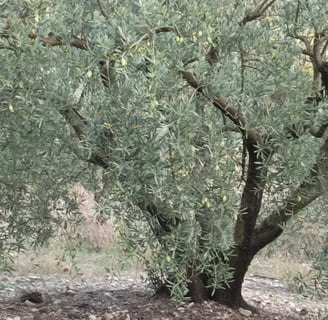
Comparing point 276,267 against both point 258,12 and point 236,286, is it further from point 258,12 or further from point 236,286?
point 258,12

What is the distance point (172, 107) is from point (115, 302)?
3.89 metres

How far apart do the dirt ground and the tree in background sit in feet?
4.05

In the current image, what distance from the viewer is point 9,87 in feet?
10.3

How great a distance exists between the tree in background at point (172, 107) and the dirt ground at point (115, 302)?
1.24 m

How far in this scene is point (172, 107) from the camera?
287 centimetres

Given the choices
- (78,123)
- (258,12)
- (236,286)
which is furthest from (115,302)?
(258,12)

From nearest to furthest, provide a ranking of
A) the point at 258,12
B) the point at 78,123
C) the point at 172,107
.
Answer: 1. the point at 172,107
2. the point at 78,123
3. the point at 258,12

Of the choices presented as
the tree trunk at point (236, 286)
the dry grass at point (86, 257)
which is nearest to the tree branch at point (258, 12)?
the tree trunk at point (236, 286)

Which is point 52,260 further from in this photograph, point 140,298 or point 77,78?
point 77,78

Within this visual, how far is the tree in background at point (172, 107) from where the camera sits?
3.00m

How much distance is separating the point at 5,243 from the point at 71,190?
2.14 ft

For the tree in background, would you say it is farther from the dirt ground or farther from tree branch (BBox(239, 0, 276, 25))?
the dirt ground

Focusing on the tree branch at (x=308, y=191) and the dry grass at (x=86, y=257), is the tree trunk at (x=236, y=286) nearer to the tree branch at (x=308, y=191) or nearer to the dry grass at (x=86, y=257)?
the tree branch at (x=308, y=191)

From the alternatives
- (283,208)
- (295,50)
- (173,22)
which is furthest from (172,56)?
(283,208)
